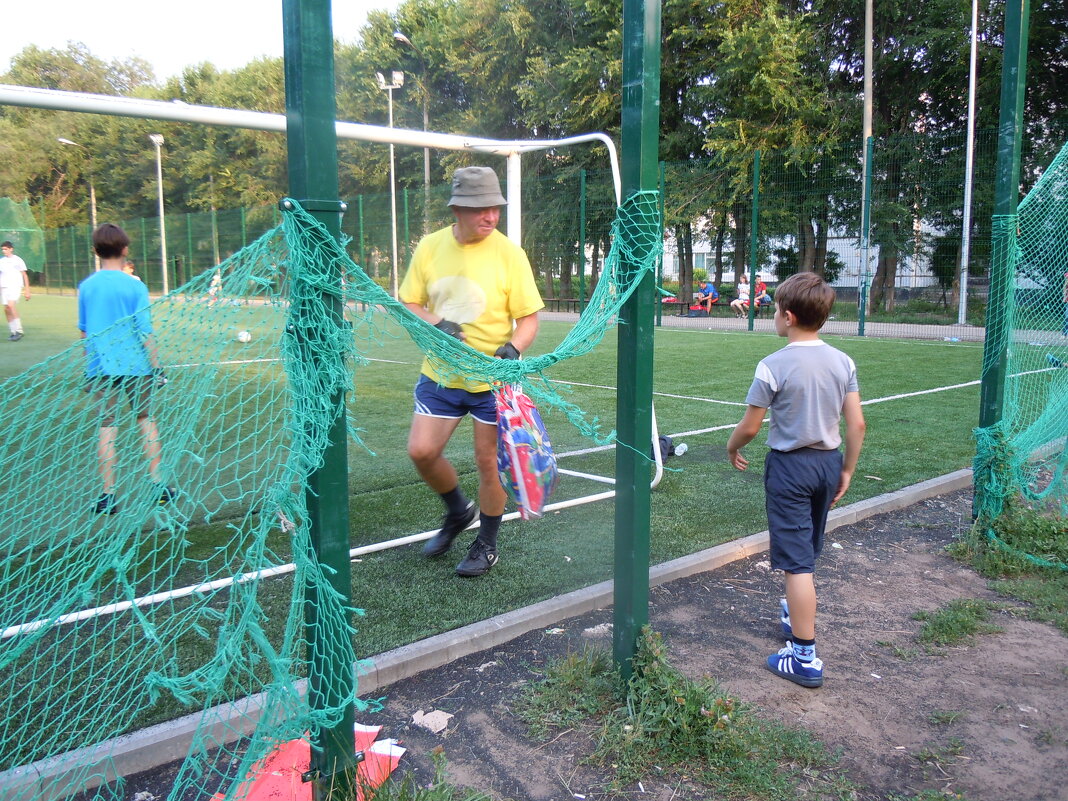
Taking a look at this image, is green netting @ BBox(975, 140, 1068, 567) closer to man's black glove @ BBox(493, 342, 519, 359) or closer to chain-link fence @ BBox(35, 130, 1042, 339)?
man's black glove @ BBox(493, 342, 519, 359)

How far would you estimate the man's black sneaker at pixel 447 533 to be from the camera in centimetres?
452

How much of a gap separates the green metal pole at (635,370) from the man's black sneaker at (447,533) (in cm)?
163

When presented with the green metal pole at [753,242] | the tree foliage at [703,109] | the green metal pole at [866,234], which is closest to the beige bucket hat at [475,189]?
the tree foliage at [703,109]

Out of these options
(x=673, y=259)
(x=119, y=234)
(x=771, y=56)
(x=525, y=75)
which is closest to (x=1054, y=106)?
(x=771, y=56)

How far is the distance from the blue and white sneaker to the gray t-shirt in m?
0.84

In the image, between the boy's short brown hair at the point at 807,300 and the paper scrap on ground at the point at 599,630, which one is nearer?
the boy's short brown hair at the point at 807,300

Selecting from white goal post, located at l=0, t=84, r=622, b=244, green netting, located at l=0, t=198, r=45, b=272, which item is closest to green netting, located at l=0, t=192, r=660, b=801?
white goal post, located at l=0, t=84, r=622, b=244

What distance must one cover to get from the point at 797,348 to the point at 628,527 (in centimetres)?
106

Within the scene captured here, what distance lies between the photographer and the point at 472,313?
13.5ft

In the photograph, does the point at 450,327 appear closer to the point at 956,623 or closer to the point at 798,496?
the point at 798,496

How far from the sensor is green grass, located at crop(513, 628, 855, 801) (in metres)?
2.60

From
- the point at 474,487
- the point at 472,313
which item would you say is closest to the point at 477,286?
the point at 472,313

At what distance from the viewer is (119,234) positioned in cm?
550

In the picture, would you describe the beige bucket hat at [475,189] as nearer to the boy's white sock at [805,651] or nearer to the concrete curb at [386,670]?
the concrete curb at [386,670]
